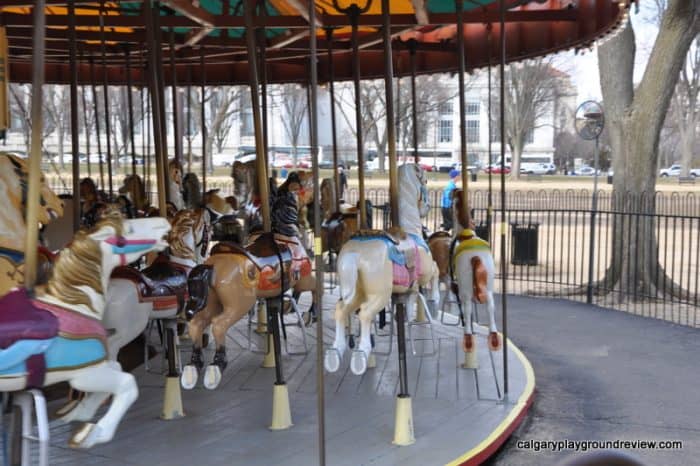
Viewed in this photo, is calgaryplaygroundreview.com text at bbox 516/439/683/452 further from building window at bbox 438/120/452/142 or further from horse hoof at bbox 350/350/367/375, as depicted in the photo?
building window at bbox 438/120/452/142

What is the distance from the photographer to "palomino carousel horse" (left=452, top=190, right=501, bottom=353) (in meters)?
6.93

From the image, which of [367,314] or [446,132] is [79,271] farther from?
[446,132]

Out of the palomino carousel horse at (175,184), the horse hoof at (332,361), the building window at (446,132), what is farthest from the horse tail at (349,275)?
the building window at (446,132)

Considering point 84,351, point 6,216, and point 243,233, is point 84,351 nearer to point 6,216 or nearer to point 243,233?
point 6,216

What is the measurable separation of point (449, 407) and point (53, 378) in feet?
11.6

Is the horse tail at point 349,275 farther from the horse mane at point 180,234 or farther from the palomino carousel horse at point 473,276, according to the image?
the palomino carousel horse at point 473,276

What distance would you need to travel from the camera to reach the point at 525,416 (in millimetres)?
6531

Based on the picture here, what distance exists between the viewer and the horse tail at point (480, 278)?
22.7 feet

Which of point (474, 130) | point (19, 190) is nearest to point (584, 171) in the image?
point (474, 130)

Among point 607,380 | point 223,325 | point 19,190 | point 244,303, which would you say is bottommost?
point 607,380

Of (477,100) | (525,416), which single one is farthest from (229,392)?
(477,100)

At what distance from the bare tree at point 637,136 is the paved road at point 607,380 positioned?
137 centimetres

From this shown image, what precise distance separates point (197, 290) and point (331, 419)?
150cm

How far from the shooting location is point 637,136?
12.2 meters
